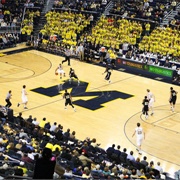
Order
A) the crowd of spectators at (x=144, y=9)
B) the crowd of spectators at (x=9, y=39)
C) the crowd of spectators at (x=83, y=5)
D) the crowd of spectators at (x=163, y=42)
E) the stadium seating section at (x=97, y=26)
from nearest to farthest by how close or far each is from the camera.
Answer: the crowd of spectators at (x=163, y=42) → the stadium seating section at (x=97, y=26) → the crowd of spectators at (x=9, y=39) → the crowd of spectators at (x=144, y=9) → the crowd of spectators at (x=83, y=5)

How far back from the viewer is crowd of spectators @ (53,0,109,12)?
44.8m

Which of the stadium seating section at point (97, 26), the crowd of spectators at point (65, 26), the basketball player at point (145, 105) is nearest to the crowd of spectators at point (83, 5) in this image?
the stadium seating section at point (97, 26)

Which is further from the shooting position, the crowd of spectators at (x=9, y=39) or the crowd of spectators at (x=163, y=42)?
the crowd of spectators at (x=9, y=39)

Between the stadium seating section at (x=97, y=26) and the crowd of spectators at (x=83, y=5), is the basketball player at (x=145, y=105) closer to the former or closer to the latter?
the stadium seating section at (x=97, y=26)

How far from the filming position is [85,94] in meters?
28.6

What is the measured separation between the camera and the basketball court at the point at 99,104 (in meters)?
21.7

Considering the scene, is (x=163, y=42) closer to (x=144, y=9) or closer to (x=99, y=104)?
(x=144, y=9)

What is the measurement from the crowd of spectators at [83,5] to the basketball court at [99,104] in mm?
9668

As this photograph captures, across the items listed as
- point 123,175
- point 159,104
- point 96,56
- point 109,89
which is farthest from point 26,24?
point 123,175

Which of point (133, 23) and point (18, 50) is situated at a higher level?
point (133, 23)

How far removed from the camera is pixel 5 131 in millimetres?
18781

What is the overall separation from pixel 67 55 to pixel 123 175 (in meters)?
21.3

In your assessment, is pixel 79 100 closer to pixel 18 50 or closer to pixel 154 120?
pixel 154 120

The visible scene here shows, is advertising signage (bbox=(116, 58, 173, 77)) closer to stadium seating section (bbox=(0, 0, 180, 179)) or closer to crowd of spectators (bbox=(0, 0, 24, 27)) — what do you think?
stadium seating section (bbox=(0, 0, 180, 179))
